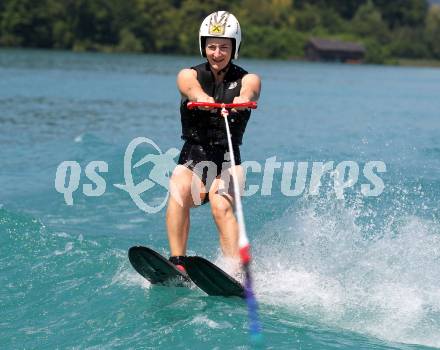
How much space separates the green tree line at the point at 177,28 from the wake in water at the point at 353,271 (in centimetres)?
8241

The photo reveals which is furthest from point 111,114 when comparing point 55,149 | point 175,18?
point 175,18

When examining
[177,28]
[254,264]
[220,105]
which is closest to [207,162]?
[220,105]

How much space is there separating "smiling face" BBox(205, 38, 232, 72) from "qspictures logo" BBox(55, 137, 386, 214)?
9.83ft

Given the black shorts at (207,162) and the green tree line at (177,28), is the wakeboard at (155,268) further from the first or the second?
the green tree line at (177,28)

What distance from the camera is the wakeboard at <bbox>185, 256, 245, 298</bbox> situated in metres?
5.95

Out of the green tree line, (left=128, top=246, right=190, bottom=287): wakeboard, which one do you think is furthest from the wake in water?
the green tree line

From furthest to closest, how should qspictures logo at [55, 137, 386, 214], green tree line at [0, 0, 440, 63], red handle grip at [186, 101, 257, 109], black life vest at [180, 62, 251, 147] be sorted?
green tree line at [0, 0, 440, 63] < qspictures logo at [55, 137, 386, 214] < black life vest at [180, 62, 251, 147] < red handle grip at [186, 101, 257, 109]

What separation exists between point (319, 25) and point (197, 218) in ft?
393

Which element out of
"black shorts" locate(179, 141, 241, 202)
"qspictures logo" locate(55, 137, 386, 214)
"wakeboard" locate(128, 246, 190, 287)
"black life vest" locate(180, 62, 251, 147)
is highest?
"black life vest" locate(180, 62, 251, 147)

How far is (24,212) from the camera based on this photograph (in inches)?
383

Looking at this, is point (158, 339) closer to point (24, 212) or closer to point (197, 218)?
point (197, 218)

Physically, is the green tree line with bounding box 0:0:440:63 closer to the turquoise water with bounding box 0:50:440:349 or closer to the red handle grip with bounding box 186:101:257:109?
the turquoise water with bounding box 0:50:440:349

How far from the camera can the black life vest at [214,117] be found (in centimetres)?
664

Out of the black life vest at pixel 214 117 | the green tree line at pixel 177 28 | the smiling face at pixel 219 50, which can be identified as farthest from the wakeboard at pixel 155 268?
the green tree line at pixel 177 28
